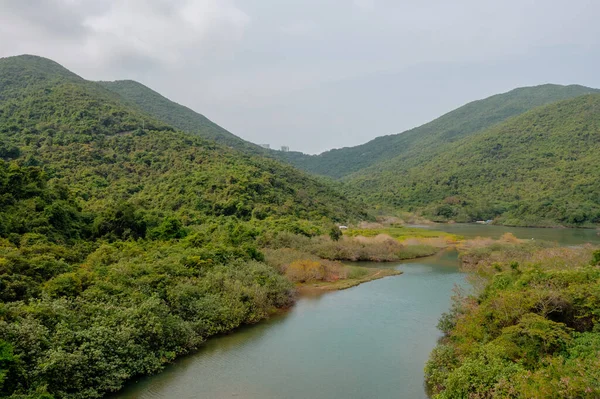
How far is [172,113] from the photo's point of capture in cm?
12475

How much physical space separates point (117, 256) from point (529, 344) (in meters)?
20.1

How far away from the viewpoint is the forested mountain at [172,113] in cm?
11706

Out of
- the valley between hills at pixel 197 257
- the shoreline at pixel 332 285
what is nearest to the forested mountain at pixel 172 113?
the valley between hills at pixel 197 257

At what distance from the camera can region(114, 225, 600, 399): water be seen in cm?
1611

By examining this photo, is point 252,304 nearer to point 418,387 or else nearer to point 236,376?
point 236,376

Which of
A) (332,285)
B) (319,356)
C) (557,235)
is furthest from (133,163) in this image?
(557,235)

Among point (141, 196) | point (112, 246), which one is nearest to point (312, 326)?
point (112, 246)

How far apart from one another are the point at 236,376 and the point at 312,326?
7.51 m

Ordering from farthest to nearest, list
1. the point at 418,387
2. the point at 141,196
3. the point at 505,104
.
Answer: the point at 505,104
the point at 141,196
the point at 418,387

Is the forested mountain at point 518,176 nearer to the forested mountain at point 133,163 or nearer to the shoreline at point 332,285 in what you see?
the forested mountain at point 133,163

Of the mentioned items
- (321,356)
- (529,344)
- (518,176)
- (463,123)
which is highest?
(463,123)

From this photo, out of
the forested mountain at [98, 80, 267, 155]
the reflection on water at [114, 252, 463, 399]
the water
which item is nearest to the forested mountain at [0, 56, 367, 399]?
the water

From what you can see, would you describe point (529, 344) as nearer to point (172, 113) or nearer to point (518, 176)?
point (518, 176)

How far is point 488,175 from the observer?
11200 centimetres
